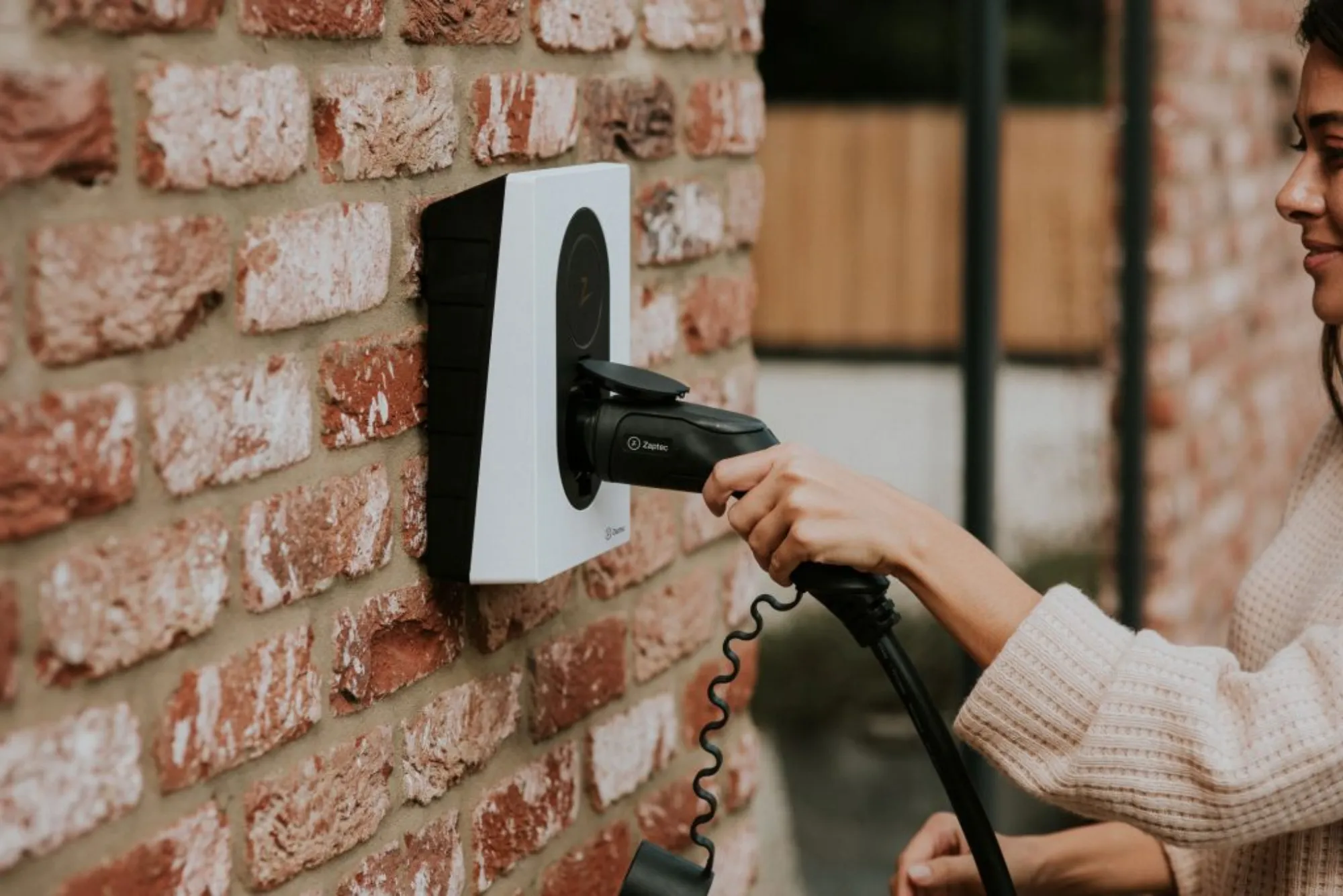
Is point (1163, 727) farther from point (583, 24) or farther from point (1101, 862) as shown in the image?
point (583, 24)

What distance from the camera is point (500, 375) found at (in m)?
1.26

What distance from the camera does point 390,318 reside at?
4.04 ft

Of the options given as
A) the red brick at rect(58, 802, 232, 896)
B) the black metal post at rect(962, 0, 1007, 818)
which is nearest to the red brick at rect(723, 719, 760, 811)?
the red brick at rect(58, 802, 232, 896)

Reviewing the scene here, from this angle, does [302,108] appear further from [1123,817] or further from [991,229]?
[991,229]

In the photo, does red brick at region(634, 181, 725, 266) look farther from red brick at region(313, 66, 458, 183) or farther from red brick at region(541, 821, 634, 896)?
red brick at region(541, 821, 634, 896)

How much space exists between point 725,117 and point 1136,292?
205 centimetres

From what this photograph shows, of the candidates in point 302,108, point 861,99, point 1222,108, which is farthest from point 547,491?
point 1222,108

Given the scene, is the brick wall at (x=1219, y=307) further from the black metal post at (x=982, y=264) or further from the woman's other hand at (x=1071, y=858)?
the woman's other hand at (x=1071, y=858)

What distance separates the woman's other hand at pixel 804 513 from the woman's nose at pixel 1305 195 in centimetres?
52

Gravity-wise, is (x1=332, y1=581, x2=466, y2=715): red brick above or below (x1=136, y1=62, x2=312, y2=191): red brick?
below

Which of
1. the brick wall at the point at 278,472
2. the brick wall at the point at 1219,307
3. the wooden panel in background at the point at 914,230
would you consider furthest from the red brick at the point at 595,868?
the brick wall at the point at 1219,307

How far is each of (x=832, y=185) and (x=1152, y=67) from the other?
95 cm

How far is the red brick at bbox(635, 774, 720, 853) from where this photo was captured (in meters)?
1.68

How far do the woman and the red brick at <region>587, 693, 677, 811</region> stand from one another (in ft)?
1.08
